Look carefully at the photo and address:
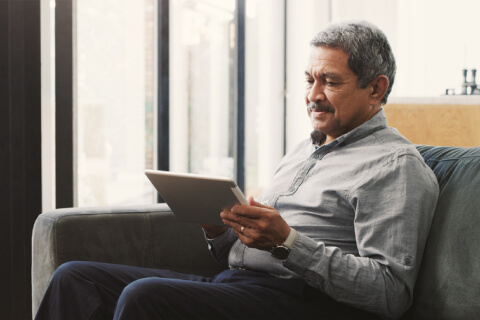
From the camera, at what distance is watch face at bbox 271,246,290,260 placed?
3.76 ft

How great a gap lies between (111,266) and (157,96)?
1800 mm

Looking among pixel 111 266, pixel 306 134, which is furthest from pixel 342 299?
pixel 306 134

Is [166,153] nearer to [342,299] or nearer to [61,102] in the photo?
[61,102]

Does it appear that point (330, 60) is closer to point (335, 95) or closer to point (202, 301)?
point (335, 95)

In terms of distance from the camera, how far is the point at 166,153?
3.12m

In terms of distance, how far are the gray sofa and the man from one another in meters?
0.05

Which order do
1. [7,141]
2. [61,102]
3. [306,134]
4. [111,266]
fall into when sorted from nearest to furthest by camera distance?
[111,266]
[7,141]
[61,102]
[306,134]

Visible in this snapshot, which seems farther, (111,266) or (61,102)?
(61,102)

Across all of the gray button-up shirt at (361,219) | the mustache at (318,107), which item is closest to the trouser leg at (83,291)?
the gray button-up shirt at (361,219)

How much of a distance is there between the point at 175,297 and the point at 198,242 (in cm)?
55

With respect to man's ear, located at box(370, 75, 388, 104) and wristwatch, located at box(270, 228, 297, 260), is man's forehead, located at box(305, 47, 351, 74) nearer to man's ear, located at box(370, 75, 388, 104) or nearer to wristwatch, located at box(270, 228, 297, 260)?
man's ear, located at box(370, 75, 388, 104)

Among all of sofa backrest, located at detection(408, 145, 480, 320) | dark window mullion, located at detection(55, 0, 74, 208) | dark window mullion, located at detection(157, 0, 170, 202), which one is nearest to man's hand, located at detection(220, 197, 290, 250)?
sofa backrest, located at detection(408, 145, 480, 320)

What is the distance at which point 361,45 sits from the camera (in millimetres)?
1370

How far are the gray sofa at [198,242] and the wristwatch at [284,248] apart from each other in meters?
0.32
